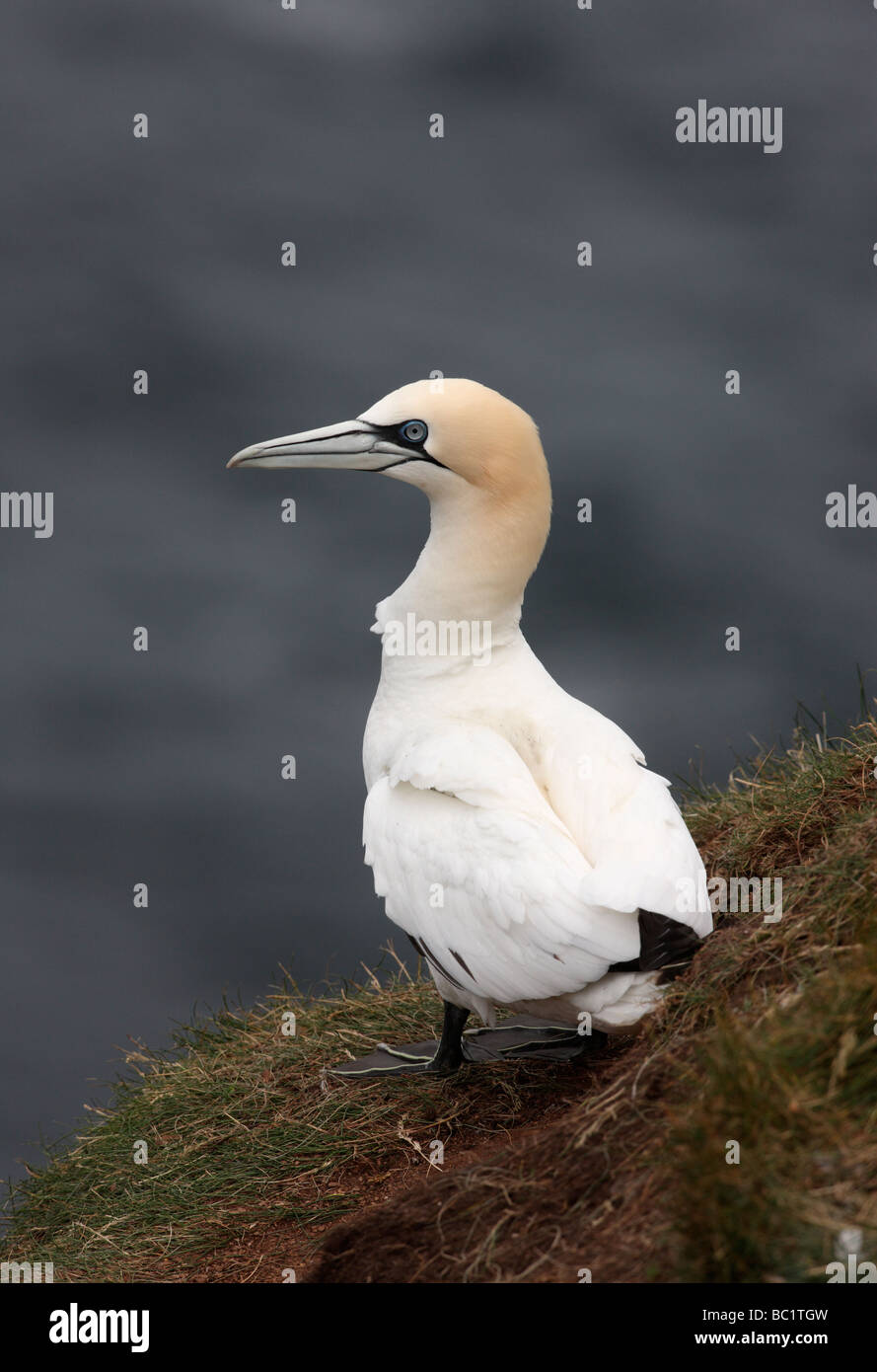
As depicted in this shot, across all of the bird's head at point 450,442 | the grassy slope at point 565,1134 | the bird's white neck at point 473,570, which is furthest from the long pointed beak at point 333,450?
the grassy slope at point 565,1134

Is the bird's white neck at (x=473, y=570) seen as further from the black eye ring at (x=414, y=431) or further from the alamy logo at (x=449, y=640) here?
the black eye ring at (x=414, y=431)

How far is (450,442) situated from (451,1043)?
254 cm

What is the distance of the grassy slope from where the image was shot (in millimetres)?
3611

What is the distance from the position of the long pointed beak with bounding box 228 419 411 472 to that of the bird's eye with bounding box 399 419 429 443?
0.19 ft

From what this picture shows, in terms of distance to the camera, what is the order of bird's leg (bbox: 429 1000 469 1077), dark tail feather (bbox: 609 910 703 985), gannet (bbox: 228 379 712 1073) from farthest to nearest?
1. bird's leg (bbox: 429 1000 469 1077)
2. gannet (bbox: 228 379 712 1073)
3. dark tail feather (bbox: 609 910 703 985)

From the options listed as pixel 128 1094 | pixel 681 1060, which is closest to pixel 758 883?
pixel 681 1060

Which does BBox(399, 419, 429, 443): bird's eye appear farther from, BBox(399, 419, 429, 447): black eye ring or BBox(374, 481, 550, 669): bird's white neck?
BBox(374, 481, 550, 669): bird's white neck

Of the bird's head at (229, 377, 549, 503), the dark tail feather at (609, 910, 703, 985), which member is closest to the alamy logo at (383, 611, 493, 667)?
the bird's head at (229, 377, 549, 503)

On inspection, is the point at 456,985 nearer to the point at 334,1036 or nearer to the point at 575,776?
the point at 575,776

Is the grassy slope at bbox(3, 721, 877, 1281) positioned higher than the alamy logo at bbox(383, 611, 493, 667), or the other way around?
the alamy logo at bbox(383, 611, 493, 667)

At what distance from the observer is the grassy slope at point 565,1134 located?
3.61m

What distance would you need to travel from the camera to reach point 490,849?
572cm

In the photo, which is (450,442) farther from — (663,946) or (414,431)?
(663,946)
